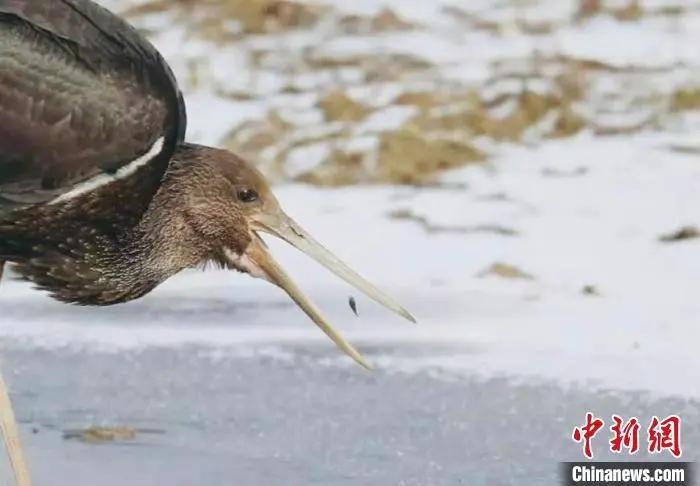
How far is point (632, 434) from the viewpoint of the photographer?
195 inches

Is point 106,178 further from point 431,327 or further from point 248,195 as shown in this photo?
point 431,327

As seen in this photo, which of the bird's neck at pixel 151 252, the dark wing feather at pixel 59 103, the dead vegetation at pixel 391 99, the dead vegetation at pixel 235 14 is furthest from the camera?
the dead vegetation at pixel 235 14

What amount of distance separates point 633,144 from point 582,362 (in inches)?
94.0

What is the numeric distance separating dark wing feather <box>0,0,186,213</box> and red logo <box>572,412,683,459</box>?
1.47 meters

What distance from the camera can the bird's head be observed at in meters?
4.71

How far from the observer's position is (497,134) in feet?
26.2

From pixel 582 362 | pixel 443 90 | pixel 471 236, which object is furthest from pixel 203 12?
pixel 582 362

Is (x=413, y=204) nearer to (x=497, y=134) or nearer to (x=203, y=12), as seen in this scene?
(x=497, y=134)

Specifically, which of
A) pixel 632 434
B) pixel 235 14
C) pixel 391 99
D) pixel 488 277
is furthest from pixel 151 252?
pixel 235 14

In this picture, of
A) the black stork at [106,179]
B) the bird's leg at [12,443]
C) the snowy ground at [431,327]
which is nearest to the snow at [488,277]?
the snowy ground at [431,327]

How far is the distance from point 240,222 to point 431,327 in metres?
1.42

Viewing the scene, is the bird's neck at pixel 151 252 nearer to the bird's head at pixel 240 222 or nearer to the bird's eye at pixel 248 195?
the bird's head at pixel 240 222

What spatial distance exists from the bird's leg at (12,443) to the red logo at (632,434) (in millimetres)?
1468

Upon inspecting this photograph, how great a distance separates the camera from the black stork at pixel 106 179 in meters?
4.39
